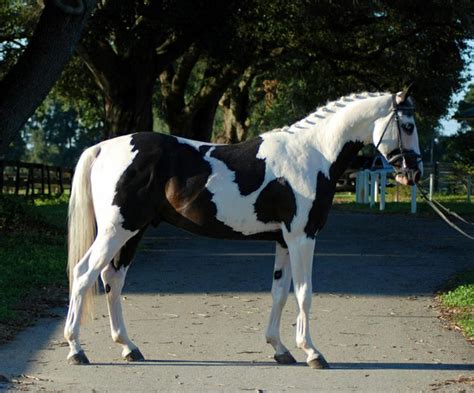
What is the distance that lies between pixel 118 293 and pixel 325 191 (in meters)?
2.04

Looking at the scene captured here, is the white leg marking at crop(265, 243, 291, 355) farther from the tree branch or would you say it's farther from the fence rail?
the fence rail

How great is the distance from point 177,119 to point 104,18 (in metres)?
10.8

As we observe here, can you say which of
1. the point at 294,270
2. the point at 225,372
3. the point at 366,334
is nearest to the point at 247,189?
the point at 294,270

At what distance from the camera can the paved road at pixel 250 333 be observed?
25.5ft

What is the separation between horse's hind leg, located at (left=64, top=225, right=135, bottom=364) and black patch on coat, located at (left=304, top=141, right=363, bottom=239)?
160cm

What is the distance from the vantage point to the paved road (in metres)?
7.77

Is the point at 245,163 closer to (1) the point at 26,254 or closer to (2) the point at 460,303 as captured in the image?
(2) the point at 460,303

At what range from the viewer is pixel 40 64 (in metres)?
16.2

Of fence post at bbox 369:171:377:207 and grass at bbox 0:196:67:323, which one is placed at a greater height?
fence post at bbox 369:171:377:207

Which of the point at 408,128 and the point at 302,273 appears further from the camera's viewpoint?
the point at 408,128

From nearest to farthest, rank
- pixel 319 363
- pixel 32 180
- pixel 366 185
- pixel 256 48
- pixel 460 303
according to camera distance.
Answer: pixel 319 363 → pixel 460 303 → pixel 256 48 → pixel 366 185 → pixel 32 180

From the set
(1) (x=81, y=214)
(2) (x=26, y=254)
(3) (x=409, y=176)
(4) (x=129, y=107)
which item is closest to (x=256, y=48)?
(4) (x=129, y=107)

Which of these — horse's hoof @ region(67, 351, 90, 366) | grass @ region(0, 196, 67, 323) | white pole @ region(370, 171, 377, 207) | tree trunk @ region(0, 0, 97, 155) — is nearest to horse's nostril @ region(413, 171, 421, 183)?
horse's hoof @ region(67, 351, 90, 366)

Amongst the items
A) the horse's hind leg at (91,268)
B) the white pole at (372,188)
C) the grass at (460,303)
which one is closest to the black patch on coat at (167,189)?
the horse's hind leg at (91,268)
